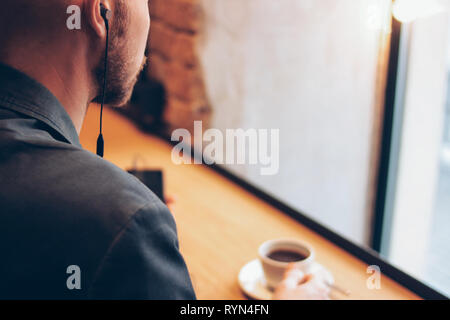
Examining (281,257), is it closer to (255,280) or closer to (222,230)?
(255,280)

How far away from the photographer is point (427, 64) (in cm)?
173

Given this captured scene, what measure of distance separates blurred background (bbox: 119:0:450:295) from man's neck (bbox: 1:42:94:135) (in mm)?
930

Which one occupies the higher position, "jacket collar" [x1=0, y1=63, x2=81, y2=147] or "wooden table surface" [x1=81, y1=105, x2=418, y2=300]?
"jacket collar" [x1=0, y1=63, x2=81, y2=147]

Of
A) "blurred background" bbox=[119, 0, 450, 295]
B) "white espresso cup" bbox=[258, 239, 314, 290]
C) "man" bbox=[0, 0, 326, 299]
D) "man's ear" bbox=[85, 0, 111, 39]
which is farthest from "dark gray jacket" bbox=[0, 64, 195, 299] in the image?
"blurred background" bbox=[119, 0, 450, 295]

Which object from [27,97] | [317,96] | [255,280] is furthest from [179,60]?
[27,97]

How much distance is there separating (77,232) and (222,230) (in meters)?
0.61

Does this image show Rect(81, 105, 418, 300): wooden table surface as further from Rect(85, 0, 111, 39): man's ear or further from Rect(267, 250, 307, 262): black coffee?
Rect(85, 0, 111, 39): man's ear

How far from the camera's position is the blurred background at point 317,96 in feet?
5.11

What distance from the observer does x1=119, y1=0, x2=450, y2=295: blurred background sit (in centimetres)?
156

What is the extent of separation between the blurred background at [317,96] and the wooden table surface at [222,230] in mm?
248

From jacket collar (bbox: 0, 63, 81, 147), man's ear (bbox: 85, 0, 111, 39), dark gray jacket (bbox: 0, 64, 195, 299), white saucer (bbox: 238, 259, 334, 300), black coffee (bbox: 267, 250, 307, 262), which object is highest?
man's ear (bbox: 85, 0, 111, 39)

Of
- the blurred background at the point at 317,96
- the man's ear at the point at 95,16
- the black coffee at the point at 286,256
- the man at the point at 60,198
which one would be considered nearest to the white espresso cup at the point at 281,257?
the black coffee at the point at 286,256
